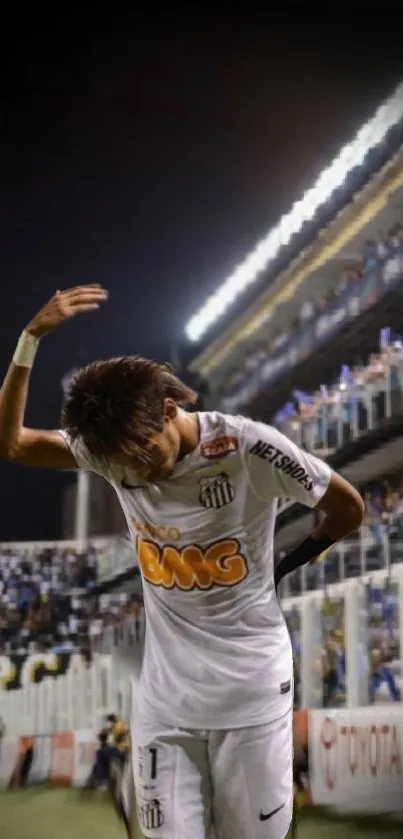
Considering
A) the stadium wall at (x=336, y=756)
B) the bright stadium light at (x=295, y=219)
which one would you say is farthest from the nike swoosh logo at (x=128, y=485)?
the stadium wall at (x=336, y=756)

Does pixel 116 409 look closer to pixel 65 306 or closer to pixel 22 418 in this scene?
pixel 22 418

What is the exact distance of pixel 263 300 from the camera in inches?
75.5

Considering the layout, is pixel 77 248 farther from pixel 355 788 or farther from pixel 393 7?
pixel 355 788

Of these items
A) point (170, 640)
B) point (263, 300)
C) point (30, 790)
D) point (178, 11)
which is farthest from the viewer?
point (178, 11)

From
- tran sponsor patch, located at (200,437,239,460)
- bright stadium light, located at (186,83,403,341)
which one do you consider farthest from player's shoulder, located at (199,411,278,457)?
bright stadium light, located at (186,83,403,341)

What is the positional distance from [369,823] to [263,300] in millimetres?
1199

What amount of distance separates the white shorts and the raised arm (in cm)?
51

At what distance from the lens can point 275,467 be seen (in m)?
1.43

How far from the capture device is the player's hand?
5.13 feet

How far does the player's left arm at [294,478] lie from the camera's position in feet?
4.71

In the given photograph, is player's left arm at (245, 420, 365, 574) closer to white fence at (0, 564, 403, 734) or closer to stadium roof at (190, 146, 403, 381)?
white fence at (0, 564, 403, 734)

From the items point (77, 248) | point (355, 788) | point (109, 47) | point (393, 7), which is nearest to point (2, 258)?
point (77, 248)

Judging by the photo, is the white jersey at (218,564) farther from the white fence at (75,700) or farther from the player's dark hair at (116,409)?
the white fence at (75,700)

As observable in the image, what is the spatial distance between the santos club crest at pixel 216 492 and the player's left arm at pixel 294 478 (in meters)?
0.05
